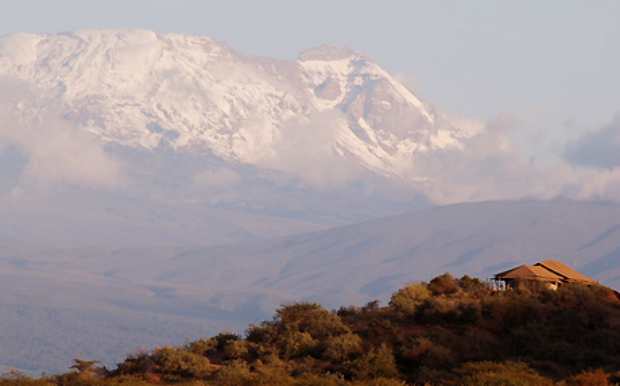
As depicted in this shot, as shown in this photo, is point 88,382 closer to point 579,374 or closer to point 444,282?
point 579,374

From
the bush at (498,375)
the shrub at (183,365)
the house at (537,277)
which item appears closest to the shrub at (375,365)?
the bush at (498,375)

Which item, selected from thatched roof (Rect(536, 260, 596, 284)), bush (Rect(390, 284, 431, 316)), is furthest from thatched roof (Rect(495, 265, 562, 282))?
bush (Rect(390, 284, 431, 316))

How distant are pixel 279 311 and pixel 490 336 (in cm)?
970

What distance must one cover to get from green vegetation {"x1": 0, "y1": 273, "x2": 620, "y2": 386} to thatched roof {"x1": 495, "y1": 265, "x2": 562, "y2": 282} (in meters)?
5.83

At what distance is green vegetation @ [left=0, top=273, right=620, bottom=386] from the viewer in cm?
3412

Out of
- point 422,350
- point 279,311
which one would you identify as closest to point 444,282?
point 279,311

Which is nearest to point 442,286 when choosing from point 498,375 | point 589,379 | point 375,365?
point 375,365

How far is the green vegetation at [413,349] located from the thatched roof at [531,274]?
583 cm

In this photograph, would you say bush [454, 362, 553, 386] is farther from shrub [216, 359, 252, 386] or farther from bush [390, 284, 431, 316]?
bush [390, 284, 431, 316]

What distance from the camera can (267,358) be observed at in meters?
37.8

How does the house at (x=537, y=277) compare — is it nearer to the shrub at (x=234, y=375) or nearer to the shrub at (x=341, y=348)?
the shrub at (x=341, y=348)

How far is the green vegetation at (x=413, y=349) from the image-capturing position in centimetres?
3412

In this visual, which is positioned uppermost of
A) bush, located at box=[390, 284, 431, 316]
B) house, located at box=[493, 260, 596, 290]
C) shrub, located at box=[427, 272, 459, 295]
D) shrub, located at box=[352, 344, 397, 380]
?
house, located at box=[493, 260, 596, 290]

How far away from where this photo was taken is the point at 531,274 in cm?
5306
